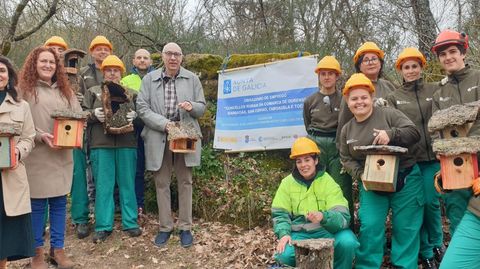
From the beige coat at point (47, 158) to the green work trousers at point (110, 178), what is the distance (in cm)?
70

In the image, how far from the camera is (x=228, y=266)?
538 cm

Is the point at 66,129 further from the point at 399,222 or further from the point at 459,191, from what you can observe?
the point at 459,191

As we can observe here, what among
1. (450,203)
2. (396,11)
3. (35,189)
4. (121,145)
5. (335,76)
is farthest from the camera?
(396,11)

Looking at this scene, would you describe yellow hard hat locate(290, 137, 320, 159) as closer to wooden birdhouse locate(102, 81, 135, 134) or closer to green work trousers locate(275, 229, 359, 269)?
green work trousers locate(275, 229, 359, 269)

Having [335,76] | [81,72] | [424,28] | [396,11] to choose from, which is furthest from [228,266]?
[396,11]

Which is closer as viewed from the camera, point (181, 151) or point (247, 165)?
point (181, 151)

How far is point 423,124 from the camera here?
15.5 ft

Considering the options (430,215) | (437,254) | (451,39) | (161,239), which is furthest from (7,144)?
(437,254)

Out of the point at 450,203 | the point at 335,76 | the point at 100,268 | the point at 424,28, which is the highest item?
the point at 424,28

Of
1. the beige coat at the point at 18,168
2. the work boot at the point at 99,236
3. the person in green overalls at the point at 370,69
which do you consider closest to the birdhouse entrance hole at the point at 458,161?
the person in green overalls at the point at 370,69

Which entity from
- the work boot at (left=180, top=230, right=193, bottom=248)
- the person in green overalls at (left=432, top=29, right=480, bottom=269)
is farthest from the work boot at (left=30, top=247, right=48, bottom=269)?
the person in green overalls at (left=432, top=29, right=480, bottom=269)

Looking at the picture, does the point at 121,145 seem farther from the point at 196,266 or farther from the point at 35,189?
the point at 196,266

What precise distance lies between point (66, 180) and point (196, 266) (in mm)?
1815

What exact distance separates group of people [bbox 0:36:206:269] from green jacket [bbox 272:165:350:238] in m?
1.55
